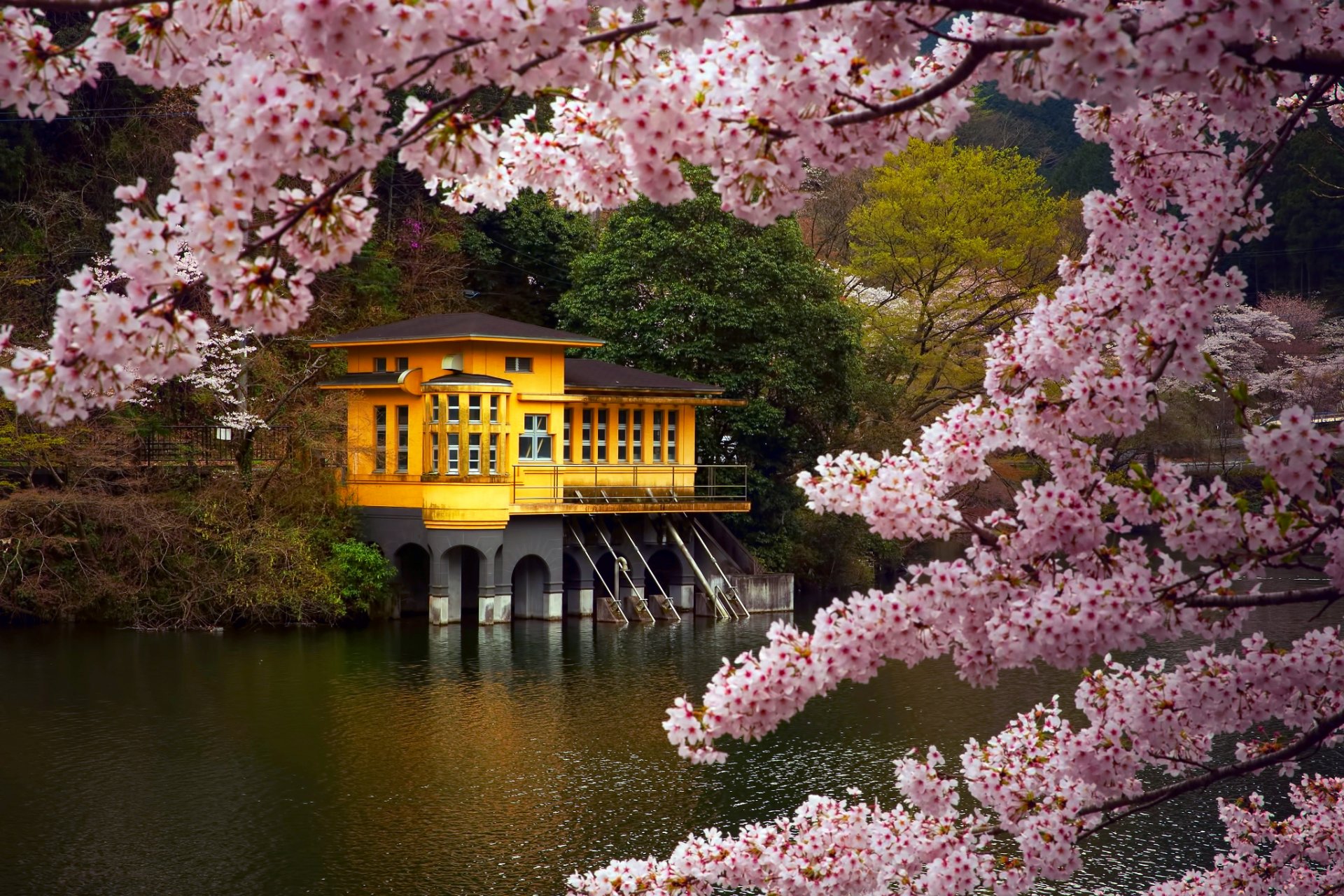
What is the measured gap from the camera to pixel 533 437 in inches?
1041

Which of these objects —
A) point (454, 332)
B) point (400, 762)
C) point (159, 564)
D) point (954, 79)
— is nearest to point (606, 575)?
point (454, 332)

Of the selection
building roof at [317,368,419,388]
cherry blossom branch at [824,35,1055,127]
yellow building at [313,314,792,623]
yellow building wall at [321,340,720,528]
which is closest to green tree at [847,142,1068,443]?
yellow building at [313,314,792,623]

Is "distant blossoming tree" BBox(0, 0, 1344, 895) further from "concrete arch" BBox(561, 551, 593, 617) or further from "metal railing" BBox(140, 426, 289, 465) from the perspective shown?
"metal railing" BBox(140, 426, 289, 465)

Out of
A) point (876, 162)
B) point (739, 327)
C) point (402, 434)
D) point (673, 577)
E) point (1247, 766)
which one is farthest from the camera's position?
point (739, 327)

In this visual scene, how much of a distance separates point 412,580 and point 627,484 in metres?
4.15

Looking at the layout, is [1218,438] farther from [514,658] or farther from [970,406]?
[970,406]

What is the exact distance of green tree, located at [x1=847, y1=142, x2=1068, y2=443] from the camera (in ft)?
113

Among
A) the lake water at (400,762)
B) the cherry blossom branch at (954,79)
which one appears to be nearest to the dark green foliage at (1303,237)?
the lake water at (400,762)

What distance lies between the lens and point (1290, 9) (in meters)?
3.26

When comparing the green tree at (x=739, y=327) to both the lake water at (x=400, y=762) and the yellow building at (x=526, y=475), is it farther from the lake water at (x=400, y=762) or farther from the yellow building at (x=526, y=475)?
the lake water at (x=400, y=762)

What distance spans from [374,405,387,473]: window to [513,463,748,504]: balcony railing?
240 cm

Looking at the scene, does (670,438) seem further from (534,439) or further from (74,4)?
(74,4)

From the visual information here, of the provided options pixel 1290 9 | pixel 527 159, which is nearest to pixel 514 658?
pixel 527 159

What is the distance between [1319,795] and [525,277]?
3124 cm
